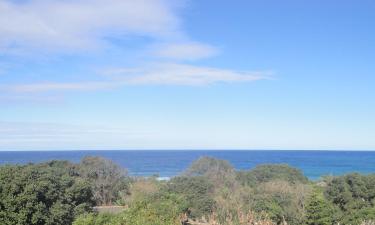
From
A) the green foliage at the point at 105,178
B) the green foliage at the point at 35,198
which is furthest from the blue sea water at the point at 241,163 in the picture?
the green foliage at the point at 35,198

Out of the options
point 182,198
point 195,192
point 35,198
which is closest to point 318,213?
point 182,198

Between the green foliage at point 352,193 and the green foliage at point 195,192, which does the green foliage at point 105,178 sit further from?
the green foliage at point 352,193

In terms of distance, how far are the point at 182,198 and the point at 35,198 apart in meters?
7.35

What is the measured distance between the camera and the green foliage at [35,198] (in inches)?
683

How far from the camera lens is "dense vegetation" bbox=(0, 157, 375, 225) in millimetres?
17109

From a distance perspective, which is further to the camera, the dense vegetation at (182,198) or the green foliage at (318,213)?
the green foliage at (318,213)

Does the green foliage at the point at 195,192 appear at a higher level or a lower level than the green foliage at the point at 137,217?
lower

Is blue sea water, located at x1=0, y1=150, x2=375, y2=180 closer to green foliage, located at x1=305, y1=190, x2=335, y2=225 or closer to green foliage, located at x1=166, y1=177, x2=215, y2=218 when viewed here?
green foliage, located at x1=166, y1=177, x2=215, y2=218

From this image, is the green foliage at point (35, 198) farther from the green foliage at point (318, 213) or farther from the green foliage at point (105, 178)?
the green foliage at point (105, 178)

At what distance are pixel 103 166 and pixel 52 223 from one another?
631 inches

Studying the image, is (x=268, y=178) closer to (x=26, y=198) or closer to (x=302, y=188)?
(x=302, y=188)

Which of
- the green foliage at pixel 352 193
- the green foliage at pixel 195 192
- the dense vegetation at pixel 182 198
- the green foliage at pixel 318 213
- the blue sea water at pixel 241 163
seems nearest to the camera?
the dense vegetation at pixel 182 198

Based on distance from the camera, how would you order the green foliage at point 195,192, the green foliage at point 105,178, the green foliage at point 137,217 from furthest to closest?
the green foliage at point 105,178
the green foliage at point 195,192
the green foliage at point 137,217

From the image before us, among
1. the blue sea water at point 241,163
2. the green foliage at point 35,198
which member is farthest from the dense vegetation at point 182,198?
the blue sea water at point 241,163
